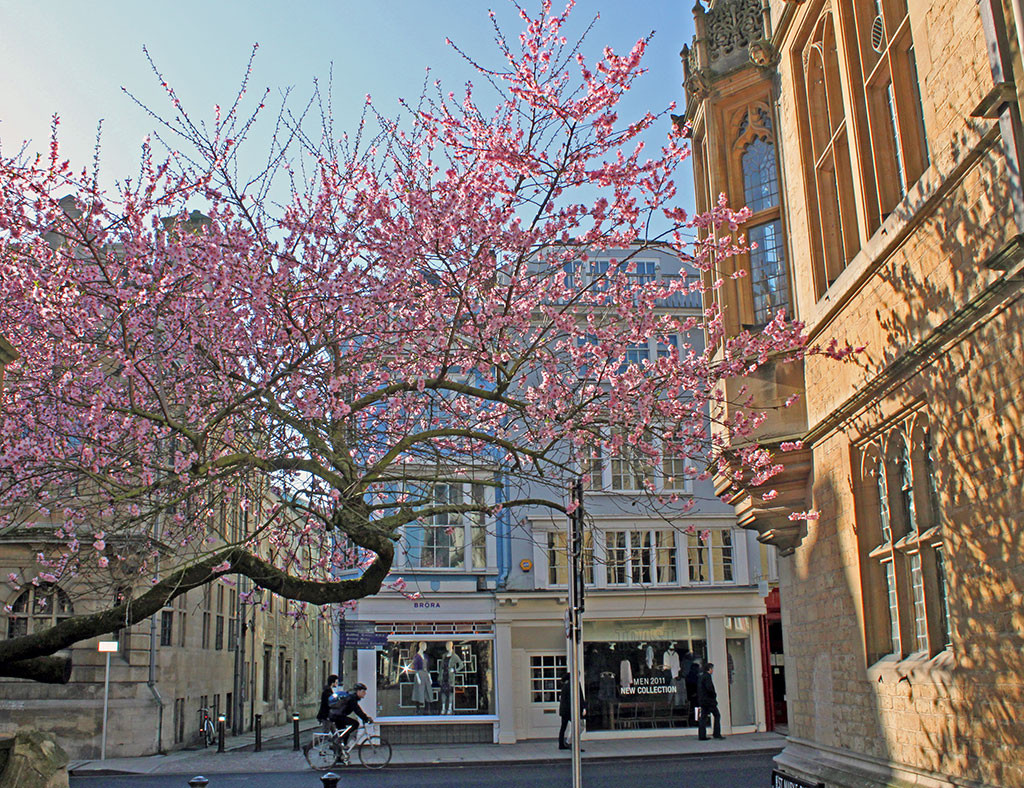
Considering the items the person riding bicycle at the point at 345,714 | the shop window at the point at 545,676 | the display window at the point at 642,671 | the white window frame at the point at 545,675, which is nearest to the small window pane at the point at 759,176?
the person riding bicycle at the point at 345,714

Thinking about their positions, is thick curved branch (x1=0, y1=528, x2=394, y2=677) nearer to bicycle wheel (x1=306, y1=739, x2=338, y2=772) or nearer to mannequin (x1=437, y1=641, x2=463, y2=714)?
bicycle wheel (x1=306, y1=739, x2=338, y2=772)

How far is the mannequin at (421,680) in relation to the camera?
984 inches

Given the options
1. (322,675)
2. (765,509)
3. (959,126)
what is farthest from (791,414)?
(322,675)

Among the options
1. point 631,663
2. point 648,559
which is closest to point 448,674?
point 631,663

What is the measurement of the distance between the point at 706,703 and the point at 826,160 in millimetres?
16525

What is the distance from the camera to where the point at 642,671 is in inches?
1013

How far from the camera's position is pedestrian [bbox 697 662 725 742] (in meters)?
23.6

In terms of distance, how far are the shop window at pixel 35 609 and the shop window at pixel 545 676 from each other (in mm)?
11170

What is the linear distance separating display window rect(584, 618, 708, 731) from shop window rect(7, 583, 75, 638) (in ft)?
41.7

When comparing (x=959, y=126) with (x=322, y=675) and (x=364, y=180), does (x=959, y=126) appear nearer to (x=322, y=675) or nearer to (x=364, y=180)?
(x=364, y=180)

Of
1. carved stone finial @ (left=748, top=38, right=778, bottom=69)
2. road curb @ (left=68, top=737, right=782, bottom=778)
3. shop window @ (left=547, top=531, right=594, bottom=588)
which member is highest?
carved stone finial @ (left=748, top=38, right=778, bottom=69)

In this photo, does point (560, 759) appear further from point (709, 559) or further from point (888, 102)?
point (888, 102)

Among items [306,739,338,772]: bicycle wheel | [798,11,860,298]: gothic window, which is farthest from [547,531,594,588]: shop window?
[798,11,860,298]: gothic window

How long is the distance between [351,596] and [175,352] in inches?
115
